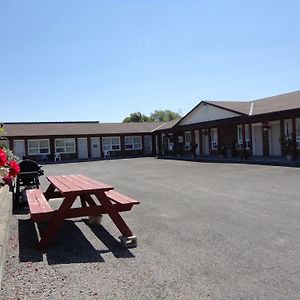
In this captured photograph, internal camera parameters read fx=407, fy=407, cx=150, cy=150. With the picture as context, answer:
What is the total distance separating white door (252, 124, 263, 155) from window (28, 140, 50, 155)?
2208cm

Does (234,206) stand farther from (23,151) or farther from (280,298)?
(23,151)

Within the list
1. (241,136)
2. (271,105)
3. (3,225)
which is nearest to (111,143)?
(241,136)

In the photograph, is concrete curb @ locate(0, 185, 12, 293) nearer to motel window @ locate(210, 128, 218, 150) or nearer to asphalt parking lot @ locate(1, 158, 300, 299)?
asphalt parking lot @ locate(1, 158, 300, 299)

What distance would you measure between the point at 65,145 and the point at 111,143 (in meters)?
5.08

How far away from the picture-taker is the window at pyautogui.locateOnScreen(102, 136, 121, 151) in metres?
44.1

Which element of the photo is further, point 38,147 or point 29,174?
point 38,147

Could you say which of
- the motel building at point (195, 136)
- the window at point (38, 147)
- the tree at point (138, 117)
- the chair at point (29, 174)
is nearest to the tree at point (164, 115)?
the tree at point (138, 117)

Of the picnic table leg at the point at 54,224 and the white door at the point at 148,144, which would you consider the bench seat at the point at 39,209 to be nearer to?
the picnic table leg at the point at 54,224

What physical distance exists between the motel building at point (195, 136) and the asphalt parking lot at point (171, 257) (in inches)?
604

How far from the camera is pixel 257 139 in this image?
91.3ft

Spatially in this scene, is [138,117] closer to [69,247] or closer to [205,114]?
[205,114]

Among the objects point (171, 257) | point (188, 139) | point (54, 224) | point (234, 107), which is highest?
point (234, 107)

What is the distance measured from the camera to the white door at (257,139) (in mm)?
27594

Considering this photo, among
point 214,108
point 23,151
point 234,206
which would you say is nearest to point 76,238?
point 234,206
